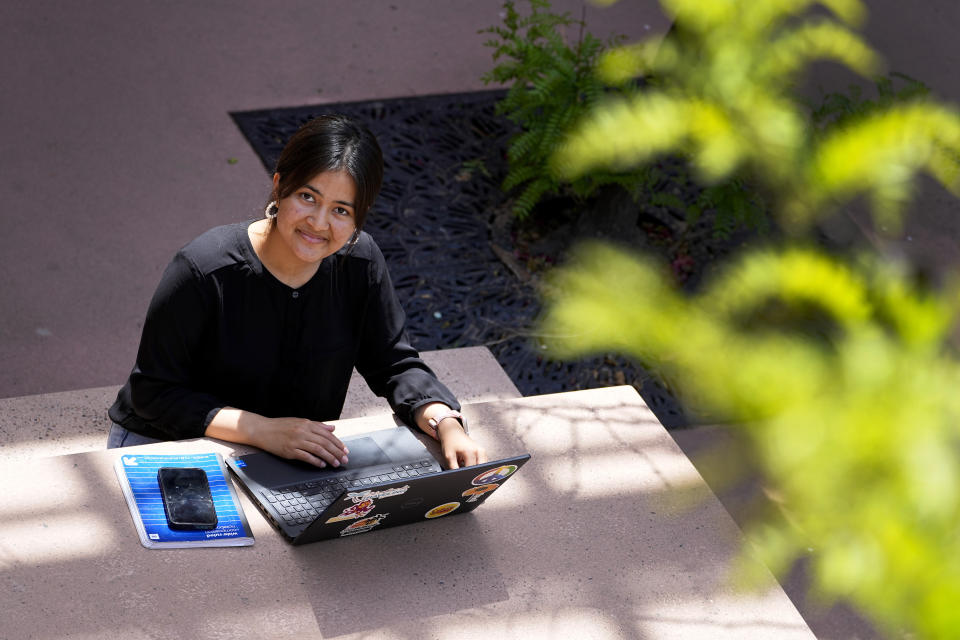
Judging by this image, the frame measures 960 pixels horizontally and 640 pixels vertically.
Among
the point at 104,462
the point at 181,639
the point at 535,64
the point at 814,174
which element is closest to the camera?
the point at 814,174

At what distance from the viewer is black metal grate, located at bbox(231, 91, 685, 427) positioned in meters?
4.35

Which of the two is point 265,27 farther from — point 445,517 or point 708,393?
point 708,393

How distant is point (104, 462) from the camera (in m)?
2.27

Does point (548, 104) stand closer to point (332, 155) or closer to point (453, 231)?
point (453, 231)

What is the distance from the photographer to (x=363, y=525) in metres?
2.15

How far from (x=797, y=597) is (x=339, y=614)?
6.17ft

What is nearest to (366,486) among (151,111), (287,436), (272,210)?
(287,436)

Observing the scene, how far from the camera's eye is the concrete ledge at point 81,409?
3031mm

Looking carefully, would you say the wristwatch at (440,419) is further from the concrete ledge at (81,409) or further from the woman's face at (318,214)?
the concrete ledge at (81,409)

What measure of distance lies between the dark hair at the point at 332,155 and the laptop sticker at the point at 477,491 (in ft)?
2.27

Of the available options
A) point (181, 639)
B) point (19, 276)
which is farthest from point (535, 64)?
point (181, 639)

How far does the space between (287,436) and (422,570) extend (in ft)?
1.33

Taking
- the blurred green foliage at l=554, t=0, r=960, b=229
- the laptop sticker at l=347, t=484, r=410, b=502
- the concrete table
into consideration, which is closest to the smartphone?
the concrete table

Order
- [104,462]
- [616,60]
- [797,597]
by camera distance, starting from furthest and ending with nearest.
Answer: [616,60] < [797,597] < [104,462]
